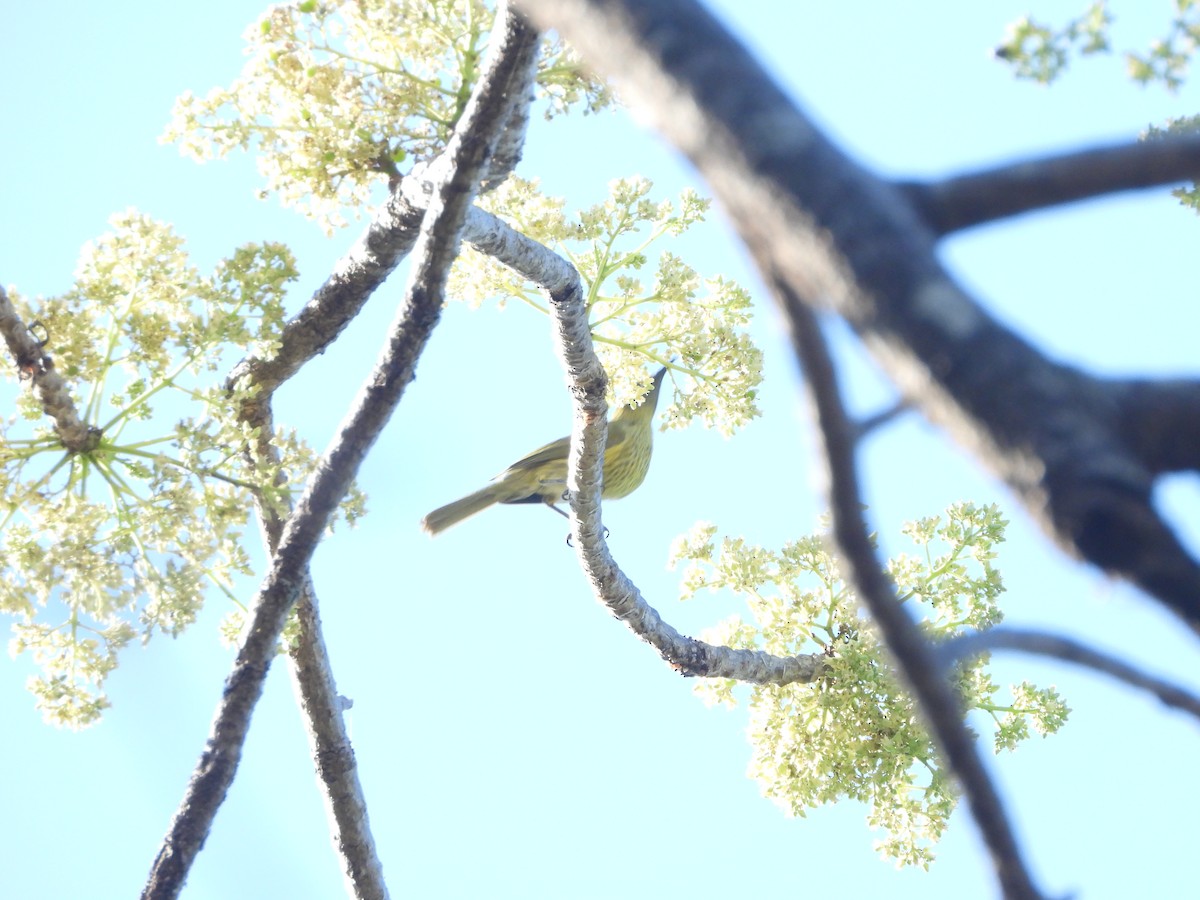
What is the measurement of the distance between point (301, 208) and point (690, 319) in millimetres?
1509

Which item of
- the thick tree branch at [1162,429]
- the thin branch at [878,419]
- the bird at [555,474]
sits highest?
the bird at [555,474]

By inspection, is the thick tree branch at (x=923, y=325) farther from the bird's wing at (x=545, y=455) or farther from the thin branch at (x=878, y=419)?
the bird's wing at (x=545, y=455)

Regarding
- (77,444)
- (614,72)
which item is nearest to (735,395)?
(77,444)

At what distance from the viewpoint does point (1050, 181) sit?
3.66 ft

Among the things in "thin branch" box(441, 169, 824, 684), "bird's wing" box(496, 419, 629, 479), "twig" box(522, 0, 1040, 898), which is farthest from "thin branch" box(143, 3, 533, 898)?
"bird's wing" box(496, 419, 629, 479)

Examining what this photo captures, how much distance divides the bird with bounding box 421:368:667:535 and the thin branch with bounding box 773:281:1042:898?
5.82m

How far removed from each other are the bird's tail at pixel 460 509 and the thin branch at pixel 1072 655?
5.91 m

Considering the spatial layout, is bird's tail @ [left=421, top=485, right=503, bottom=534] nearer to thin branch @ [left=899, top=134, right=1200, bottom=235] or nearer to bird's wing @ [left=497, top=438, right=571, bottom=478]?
bird's wing @ [left=497, top=438, right=571, bottom=478]

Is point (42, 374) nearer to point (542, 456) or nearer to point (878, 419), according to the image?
point (878, 419)

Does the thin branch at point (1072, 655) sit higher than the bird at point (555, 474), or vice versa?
the bird at point (555, 474)

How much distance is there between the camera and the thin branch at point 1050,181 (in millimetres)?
1092

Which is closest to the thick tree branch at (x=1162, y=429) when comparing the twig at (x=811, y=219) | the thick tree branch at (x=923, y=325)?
the thick tree branch at (x=923, y=325)

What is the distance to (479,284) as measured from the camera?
469 centimetres

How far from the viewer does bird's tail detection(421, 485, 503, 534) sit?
6953 mm
